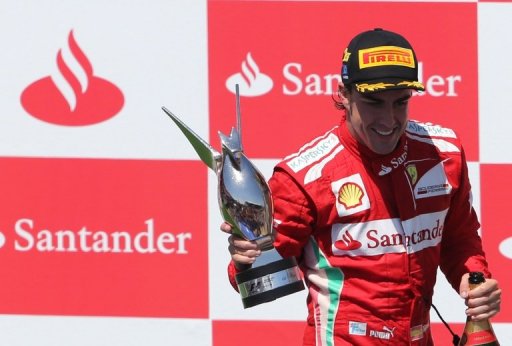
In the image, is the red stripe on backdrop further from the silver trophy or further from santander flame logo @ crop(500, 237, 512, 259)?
the silver trophy

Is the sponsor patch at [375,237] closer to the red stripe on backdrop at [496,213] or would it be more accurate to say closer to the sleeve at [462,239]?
the sleeve at [462,239]

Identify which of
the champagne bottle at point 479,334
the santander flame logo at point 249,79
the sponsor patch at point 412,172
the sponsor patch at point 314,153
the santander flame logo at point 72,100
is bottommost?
the champagne bottle at point 479,334

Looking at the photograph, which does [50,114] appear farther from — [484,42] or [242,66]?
[484,42]

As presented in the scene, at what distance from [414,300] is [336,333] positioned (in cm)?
20

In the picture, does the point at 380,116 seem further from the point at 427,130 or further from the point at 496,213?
the point at 496,213

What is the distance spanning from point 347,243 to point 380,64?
1.39ft

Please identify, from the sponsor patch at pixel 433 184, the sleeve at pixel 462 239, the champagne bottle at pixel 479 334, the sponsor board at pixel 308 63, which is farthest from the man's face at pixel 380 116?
the sponsor board at pixel 308 63

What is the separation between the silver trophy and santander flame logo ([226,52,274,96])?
1.07 meters

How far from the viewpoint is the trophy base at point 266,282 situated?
100 inches

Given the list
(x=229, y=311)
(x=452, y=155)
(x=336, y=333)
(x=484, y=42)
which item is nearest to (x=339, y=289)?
(x=336, y=333)

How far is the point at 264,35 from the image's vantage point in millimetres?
3602

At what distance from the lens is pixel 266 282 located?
2547 millimetres

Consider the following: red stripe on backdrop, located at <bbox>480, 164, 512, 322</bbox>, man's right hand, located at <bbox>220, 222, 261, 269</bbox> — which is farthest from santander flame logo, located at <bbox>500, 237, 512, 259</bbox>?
man's right hand, located at <bbox>220, 222, 261, 269</bbox>

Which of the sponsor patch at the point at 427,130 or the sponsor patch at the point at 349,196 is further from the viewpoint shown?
the sponsor patch at the point at 427,130
